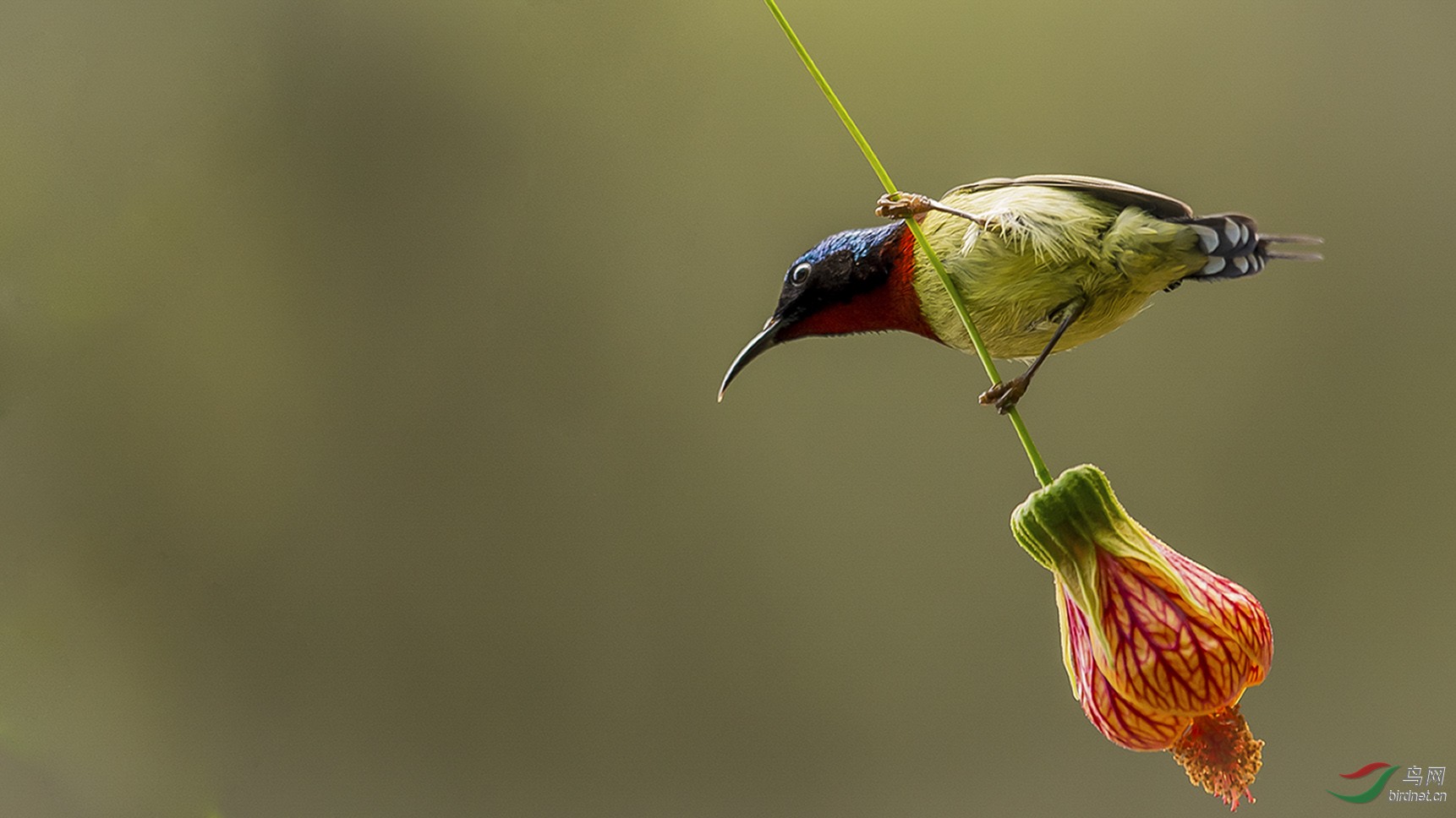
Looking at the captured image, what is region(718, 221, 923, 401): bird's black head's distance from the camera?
0.55 metres

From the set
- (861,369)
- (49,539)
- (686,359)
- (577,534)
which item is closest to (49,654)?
(49,539)

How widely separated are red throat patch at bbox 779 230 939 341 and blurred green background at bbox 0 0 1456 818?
25.5 inches

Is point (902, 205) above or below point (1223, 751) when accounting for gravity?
above

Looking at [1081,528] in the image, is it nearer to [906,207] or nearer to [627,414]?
[906,207]

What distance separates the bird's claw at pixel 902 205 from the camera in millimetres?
492

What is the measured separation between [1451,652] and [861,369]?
2.83 feet

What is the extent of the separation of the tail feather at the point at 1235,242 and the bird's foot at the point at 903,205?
131mm

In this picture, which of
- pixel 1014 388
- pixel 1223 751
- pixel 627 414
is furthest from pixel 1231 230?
pixel 627 414

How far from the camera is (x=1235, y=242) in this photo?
475 mm

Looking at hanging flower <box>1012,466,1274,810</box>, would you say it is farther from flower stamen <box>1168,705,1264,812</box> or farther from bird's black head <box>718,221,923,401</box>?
bird's black head <box>718,221,923,401</box>
